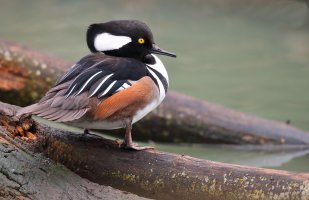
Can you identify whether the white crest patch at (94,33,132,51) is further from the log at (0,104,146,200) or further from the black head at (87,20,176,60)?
the log at (0,104,146,200)

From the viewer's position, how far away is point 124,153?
3.17 metres

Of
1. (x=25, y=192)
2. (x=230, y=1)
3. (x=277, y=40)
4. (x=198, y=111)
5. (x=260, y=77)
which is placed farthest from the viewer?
(x=230, y=1)

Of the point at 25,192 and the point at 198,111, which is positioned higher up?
the point at 198,111

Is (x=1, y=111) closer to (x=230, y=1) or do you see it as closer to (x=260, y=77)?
(x=260, y=77)

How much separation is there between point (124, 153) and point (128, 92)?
269mm

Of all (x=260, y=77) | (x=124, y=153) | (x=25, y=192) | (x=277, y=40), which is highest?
(x=277, y=40)

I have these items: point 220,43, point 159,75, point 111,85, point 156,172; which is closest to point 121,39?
point 159,75

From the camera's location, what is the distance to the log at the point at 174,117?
4871 mm

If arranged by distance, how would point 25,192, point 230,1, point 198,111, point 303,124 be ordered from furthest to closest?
point 230,1
point 303,124
point 198,111
point 25,192

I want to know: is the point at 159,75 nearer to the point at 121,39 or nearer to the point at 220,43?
the point at 121,39

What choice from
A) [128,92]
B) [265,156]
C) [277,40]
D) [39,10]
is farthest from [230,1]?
[128,92]

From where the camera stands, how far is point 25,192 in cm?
285

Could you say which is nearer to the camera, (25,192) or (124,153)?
(25,192)

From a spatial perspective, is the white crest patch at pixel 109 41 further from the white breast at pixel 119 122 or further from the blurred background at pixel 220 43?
the blurred background at pixel 220 43
